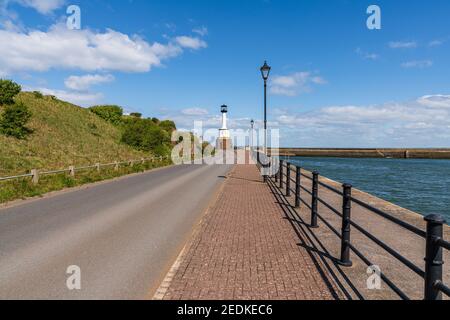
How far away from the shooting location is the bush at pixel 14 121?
3275 cm

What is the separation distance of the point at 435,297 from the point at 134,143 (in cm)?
4187

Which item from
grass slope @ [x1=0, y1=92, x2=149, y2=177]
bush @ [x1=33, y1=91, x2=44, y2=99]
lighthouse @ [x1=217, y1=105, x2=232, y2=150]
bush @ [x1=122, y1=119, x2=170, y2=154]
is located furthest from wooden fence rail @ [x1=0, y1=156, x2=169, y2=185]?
lighthouse @ [x1=217, y1=105, x2=232, y2=150]

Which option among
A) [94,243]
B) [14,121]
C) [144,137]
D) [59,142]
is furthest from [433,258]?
[59,142]

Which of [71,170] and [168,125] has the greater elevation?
[168,125]

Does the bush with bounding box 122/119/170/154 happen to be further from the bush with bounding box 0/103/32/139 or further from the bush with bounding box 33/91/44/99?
the bush with bounding box 33/91/44/99

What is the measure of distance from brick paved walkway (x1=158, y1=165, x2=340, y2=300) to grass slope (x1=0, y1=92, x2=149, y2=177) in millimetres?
18969

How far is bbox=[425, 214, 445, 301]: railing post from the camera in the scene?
296 cm

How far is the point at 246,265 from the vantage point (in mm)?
5309

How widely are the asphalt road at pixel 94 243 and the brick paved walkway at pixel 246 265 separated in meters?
0.42

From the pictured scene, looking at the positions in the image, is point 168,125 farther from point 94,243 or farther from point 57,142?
point 94,243

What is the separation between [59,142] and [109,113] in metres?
29.4

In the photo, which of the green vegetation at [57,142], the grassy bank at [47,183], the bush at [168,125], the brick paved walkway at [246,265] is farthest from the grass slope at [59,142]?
the bush at [168,125]
